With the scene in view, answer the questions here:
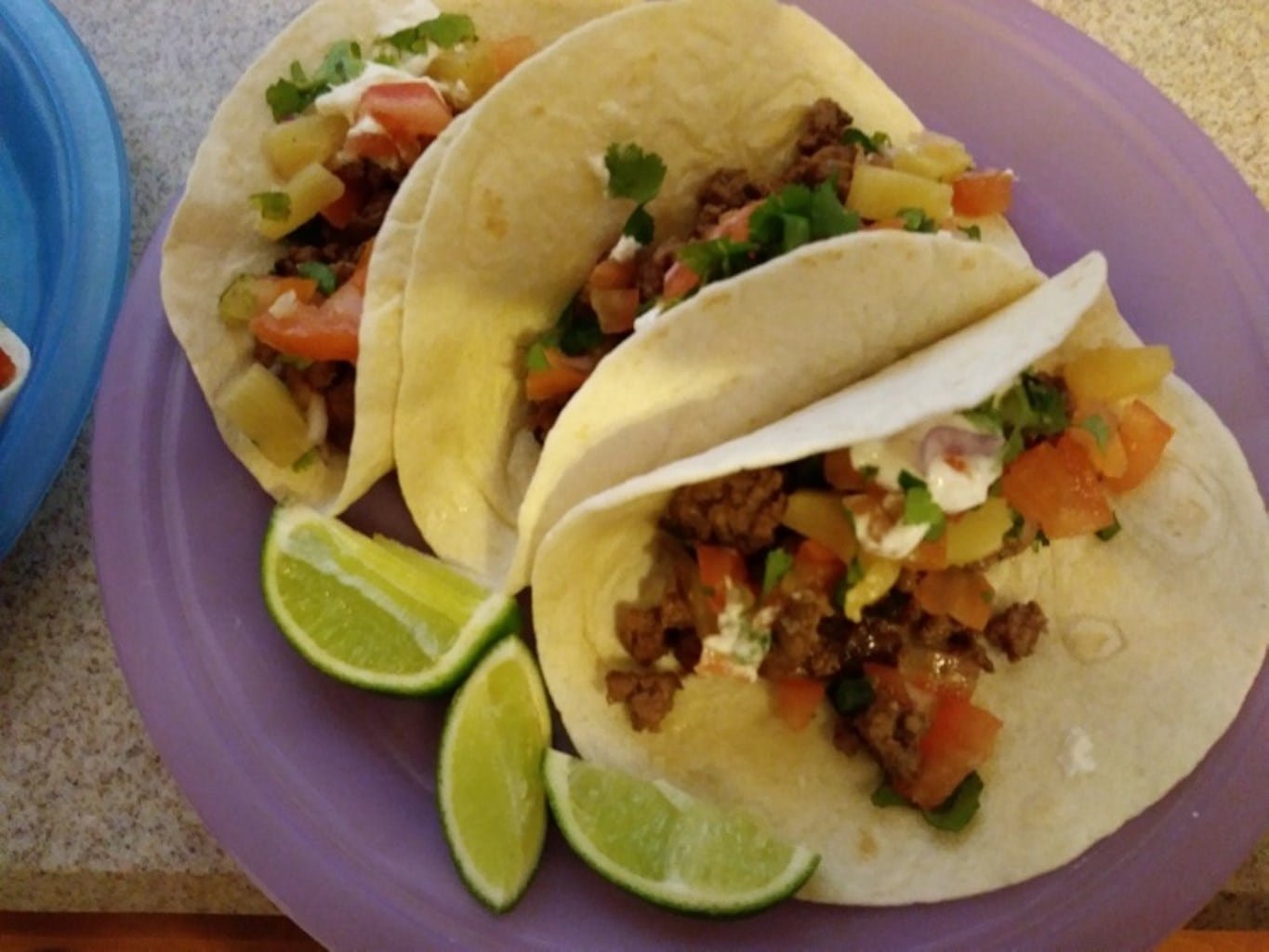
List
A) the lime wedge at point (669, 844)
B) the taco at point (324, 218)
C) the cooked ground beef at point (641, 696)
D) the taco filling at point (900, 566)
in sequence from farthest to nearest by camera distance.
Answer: the taco at point (324, 218)
the cooked ground beef at point (641, 696)
the taco filling at point (900, 566)
the lime wedge at point (669, 844)

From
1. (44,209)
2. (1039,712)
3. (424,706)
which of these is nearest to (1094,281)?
(1039,712)

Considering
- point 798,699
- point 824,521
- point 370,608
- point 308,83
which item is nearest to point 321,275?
point 308,83

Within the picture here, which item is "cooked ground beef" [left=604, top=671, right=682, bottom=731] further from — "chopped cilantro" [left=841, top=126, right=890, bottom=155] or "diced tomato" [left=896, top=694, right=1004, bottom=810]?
"chopped cilantro" [left=841, top=126, right=890, bottom=155]

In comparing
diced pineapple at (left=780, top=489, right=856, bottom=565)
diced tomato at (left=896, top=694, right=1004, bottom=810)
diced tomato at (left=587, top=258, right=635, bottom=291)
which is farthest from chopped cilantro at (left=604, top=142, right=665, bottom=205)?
diced tomato at (left=896, top=694, right=1004, bottom=810)

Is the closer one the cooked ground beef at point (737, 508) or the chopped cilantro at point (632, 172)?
the cooked ground beef at point (737, 508)

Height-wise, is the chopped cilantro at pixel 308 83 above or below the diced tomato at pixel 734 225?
below

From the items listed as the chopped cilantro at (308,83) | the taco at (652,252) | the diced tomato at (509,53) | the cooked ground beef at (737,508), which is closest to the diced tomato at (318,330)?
the taco at (652,252)

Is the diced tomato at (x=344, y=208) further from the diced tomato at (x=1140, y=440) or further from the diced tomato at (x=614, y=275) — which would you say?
the diced tomato at (x=1140, y=440)

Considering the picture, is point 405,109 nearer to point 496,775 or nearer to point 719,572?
point 719,572
